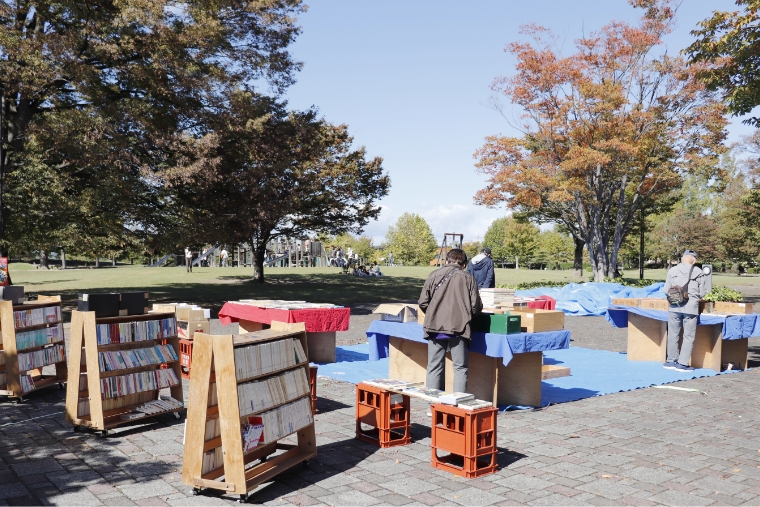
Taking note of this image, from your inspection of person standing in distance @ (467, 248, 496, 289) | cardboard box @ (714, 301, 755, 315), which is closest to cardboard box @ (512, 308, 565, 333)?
cardboard box @ (714, 301, 755, 315)

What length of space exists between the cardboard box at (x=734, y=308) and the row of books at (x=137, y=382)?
29.5 ft

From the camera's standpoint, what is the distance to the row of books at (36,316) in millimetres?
7695

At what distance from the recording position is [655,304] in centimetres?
1120

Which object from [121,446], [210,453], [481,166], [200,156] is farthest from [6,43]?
[481,166]

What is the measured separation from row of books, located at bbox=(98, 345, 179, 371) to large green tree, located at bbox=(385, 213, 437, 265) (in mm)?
73166

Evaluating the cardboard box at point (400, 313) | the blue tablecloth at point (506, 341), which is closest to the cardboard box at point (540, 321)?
the blue tablecloth at point (506, 341)

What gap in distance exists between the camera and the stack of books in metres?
8.57

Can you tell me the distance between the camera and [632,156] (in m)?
22.9

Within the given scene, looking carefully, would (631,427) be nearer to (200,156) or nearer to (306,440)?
(306,440)

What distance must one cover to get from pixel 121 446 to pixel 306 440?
6.14ft

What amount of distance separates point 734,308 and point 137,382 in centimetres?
950

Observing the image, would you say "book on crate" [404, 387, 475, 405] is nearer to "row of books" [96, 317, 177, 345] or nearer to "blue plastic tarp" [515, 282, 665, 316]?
"row of books" [96, 317, 177, 345]

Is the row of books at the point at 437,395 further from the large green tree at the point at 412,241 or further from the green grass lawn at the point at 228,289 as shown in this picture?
the large green tree at the point at 412,241

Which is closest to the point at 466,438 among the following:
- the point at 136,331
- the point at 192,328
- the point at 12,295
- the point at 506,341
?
the point at 506,341
